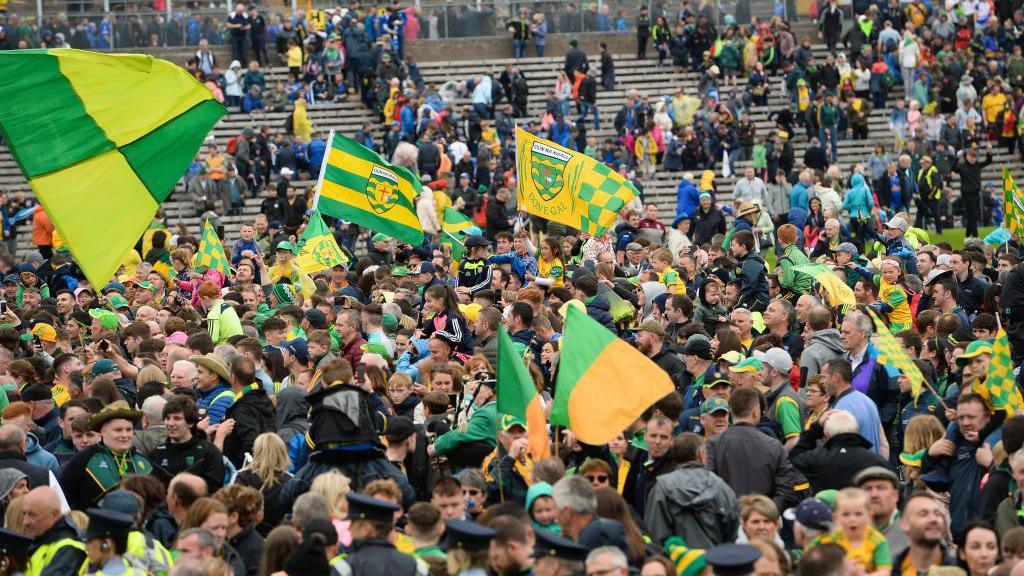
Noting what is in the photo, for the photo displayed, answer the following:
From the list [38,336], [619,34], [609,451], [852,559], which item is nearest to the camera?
[852,559]

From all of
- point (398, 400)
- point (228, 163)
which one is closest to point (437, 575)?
point (398, 400)

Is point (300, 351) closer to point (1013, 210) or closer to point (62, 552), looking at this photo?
point (62, 552)

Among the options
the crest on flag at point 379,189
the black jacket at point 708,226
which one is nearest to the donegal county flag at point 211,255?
the crest on flag at point 379,189

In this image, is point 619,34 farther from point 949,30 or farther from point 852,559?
point 852,559

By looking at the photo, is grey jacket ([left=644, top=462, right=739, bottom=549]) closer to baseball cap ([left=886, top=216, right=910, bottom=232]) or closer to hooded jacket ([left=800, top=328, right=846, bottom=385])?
hooded jacket ([left=800, top=328, right=846, bottom=385])

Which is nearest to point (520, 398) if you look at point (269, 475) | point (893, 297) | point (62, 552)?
point (269, 475)

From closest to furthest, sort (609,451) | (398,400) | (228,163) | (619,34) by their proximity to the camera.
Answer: (609,451) → (398,400) → (228,163) → (619,34)

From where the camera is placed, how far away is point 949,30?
36.9 m

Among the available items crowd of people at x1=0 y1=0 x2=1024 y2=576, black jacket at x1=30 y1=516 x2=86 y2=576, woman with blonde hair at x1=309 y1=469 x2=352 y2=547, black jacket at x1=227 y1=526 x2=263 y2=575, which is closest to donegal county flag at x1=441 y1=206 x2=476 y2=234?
crowd of people at x1=0 y1=0 x2=1024 y2=576

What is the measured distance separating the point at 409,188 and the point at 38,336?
4.90 metres

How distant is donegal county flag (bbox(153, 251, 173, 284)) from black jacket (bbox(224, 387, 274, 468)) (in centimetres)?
820

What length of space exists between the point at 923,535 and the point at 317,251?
1211 centimetres

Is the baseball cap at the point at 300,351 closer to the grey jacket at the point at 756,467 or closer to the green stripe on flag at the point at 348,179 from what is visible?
the grey jacket at the point at 756,467

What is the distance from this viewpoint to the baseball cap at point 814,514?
8.35 m
